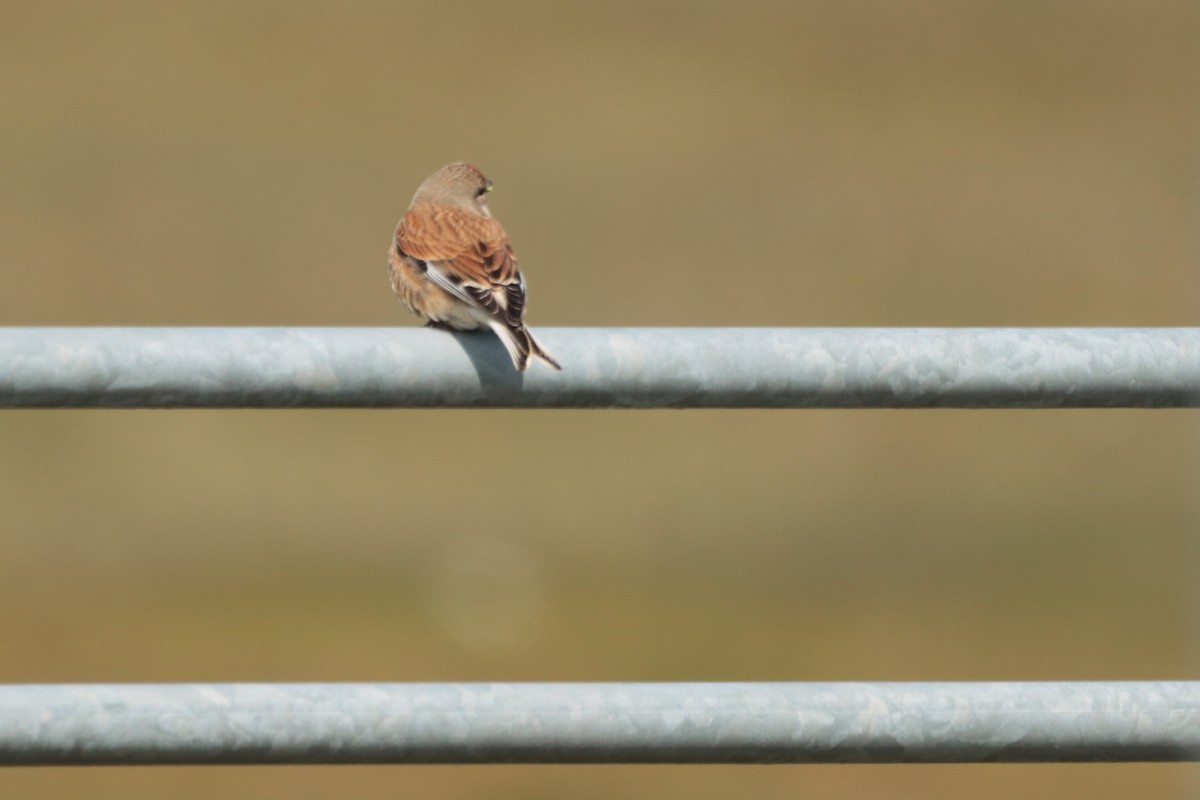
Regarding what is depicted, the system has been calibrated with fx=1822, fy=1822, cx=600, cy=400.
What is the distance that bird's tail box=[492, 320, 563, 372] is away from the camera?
2029 millimetres

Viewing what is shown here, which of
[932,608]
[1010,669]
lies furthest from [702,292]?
[1010,669]

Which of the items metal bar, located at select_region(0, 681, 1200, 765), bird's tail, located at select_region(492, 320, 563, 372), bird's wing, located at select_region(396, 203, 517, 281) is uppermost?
bird's tail, located at select_region(492, 320, 563, 372)

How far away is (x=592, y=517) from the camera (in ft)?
42.1

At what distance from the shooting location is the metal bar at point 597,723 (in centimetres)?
194

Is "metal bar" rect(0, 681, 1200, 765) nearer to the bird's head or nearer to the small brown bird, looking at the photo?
the small brown bird

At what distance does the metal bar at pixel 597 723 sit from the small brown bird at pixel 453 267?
1.71m

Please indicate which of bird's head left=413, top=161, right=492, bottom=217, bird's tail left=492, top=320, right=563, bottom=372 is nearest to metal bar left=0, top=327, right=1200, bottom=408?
bird's tail left=492, top=320, right=563, bottom=372

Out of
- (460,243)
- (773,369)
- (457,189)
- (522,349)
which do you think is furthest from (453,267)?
(773,369)

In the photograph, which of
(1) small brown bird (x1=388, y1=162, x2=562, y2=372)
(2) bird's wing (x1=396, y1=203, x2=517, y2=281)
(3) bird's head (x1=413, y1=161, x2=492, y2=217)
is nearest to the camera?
(1) small brown bird (x1=388, y1=162, x2=562, y2=372)

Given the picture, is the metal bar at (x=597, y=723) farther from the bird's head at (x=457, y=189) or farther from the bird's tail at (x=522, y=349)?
the bird's head at (x=457, y=189)

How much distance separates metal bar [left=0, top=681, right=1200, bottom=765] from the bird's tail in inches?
14.1

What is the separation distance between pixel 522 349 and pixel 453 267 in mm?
2295

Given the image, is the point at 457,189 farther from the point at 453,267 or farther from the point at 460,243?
the point at 453,267

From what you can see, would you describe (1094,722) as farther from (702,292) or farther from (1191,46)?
(1191,46)
